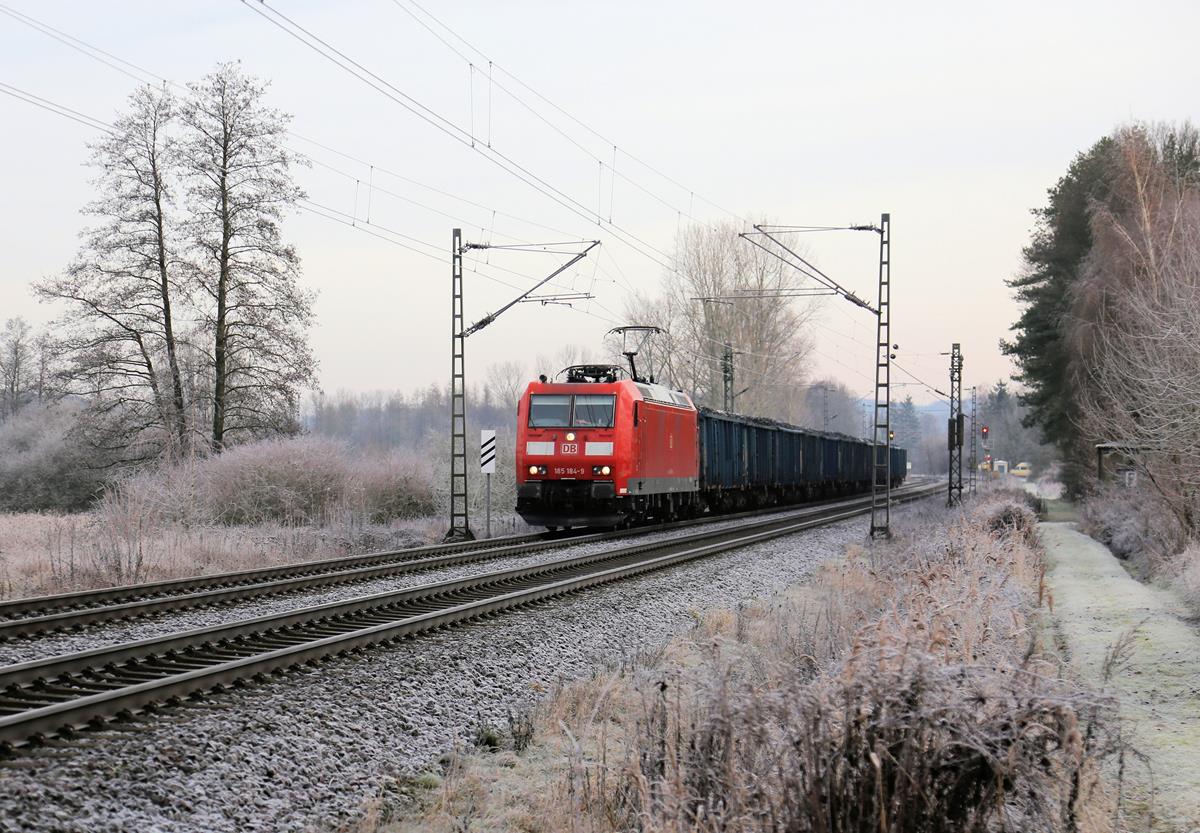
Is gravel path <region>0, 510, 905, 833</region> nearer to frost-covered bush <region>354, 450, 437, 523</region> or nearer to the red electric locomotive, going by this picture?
the red electric locomotive

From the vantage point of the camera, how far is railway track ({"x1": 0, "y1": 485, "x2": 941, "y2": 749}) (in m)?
6.00

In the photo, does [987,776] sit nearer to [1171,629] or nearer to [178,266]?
[1171,629]

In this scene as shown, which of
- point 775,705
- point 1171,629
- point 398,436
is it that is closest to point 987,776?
point 775,705

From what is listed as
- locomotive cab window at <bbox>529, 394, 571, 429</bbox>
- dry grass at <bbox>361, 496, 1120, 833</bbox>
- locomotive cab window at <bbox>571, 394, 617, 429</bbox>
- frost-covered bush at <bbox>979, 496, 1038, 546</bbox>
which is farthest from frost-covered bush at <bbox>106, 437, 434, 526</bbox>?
dry grass at <bbox>361, 496, 1120, 833</bbox>

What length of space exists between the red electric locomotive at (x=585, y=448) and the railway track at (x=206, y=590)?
2.45 meters

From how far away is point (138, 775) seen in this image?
205 inches

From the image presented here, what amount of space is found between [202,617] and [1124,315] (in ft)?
76.4

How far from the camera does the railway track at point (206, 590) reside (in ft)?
31.9

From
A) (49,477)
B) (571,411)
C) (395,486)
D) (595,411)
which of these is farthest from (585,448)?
(49,477)

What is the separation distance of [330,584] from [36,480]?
1134 inches

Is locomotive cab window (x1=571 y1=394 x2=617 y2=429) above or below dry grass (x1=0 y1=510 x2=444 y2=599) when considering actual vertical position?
above

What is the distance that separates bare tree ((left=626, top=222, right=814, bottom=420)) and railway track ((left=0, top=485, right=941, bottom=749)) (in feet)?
128

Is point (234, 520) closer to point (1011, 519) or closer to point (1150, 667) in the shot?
point (1011, 519)

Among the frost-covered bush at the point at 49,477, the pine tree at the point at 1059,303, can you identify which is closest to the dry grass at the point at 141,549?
the frost-covered bush at the point at 49,477
